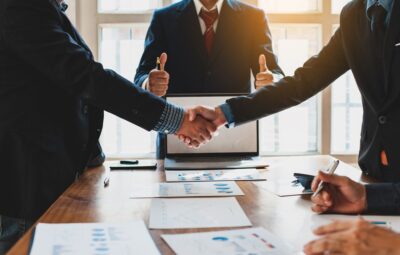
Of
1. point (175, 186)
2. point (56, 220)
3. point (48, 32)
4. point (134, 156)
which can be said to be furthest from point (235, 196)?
point (134, 156)

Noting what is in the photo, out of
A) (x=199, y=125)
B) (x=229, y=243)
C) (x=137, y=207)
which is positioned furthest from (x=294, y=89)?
(x=229, y=243)

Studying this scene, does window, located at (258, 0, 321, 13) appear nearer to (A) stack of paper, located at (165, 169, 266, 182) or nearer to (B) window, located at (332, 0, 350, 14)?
(B) window, located at (332, 0, 350, 14)

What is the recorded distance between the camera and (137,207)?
1.25 m

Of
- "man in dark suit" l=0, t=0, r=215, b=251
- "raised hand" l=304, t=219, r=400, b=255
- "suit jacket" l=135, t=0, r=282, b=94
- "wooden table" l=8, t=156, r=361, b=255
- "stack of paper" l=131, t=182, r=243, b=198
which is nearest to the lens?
"raised hand" l=304, t=219, r=400, b=255

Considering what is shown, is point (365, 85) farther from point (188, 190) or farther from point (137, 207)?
point (137, 207)

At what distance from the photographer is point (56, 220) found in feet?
3.66

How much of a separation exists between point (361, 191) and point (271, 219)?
0.25m

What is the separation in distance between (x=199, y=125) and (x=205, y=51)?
69cm

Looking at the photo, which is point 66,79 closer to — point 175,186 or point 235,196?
point 175,186

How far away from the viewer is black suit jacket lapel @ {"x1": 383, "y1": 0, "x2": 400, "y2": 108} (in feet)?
4.75

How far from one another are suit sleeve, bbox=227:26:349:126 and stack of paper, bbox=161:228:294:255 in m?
0.96

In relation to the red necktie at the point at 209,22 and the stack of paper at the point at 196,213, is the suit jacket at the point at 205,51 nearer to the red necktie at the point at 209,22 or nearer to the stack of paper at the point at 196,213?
the red necktie at the point at 209,22

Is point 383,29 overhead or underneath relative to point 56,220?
overhead

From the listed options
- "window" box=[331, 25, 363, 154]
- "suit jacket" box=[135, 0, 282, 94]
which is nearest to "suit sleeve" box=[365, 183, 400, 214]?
"suit jacket" box=[135, 0, 282, 94]
